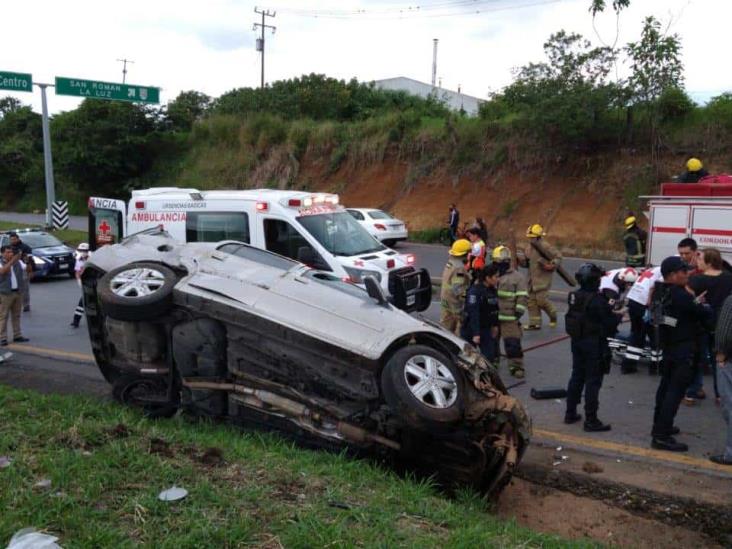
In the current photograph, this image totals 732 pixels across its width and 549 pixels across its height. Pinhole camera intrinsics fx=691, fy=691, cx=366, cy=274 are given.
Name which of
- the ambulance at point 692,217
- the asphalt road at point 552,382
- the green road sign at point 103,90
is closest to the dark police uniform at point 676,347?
the asphalt road at point 552,382

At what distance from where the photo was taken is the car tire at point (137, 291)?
5332mm

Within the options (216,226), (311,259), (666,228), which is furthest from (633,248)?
(216,226)

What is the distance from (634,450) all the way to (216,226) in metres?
6.39

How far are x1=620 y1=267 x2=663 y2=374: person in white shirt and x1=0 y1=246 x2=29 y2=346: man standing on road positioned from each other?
834cm

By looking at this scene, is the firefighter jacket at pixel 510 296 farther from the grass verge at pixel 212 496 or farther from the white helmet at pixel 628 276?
the grass verge at pixel 212 496

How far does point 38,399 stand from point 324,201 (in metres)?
5.18

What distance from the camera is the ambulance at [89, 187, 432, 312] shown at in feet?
30.0

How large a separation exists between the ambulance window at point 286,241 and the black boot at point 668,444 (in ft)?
15.3

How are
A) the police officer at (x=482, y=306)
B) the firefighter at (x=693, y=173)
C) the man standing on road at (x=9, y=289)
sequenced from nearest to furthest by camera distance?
1. the police officer at (x=482, y=306)
2. the man standing on road at (x=9, y=289)
3. the firefighter at (x=693, y=173)

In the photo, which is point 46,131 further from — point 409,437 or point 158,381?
point 409,437

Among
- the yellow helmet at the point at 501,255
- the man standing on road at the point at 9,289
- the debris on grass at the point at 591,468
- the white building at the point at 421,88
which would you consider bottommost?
the debris on grass at the point at 591,468

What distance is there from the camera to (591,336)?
6.18 meters

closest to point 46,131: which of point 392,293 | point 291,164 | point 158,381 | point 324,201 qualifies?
point 291,164

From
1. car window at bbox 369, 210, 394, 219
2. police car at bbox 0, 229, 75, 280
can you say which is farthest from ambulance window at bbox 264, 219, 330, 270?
car window at bbox 369, 210, 394, 219
